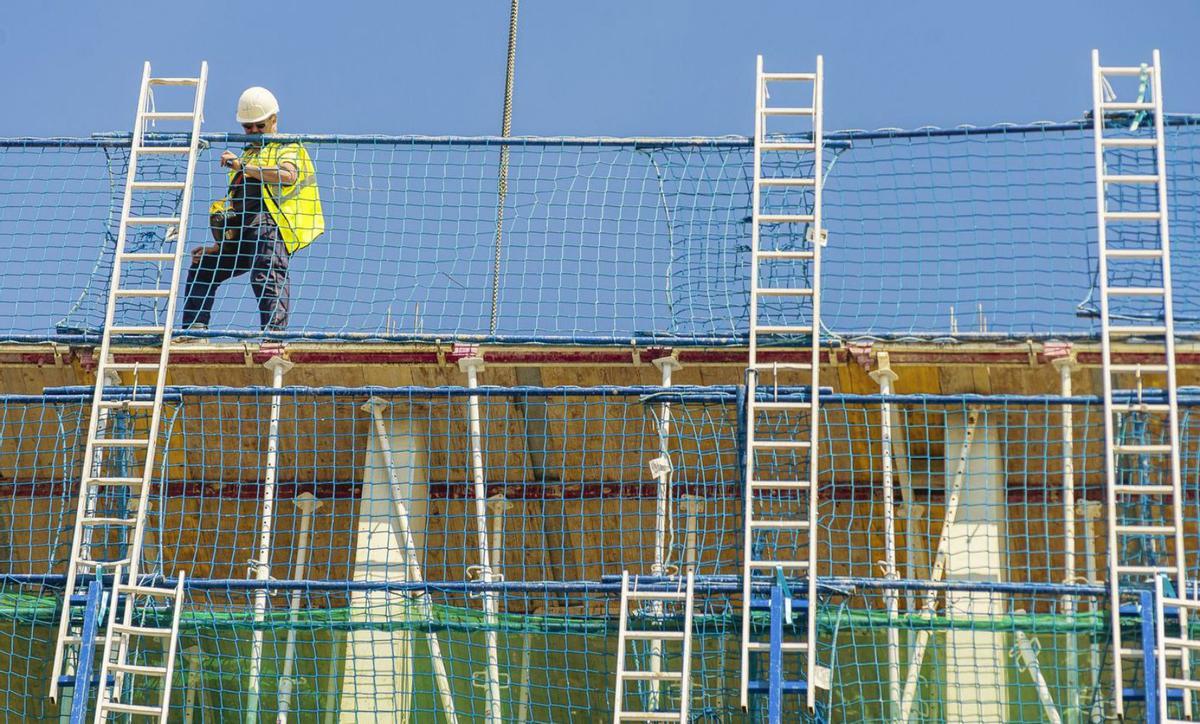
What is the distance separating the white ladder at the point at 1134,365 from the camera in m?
11.0

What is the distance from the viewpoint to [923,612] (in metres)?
12.0

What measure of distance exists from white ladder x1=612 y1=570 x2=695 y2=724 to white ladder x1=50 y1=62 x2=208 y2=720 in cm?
263

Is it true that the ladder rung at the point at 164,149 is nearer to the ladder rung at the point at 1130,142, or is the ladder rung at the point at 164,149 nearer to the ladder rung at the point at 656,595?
the ladder rung at the point at 656,595

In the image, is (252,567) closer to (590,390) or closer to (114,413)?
(114,413)

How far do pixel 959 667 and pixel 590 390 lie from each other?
2.89 m

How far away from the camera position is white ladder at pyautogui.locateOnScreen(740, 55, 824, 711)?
11.2 metres

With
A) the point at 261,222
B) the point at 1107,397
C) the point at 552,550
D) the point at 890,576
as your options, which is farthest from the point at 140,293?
the point at 1107,397

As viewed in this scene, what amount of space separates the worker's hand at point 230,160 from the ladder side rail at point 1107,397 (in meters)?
5.63

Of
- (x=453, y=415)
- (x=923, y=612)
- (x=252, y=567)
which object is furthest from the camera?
(x=453, y=415)

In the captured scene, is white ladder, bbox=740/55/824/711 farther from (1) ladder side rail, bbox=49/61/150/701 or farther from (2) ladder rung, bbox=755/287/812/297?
(1) ladder side rail, bbox=49/61/150/701

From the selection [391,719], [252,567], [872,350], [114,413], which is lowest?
[391,719]

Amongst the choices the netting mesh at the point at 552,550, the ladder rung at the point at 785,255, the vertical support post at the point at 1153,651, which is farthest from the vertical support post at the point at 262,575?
the vertical support post at the point at 1153,651

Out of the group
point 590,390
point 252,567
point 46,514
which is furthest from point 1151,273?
point 46,514

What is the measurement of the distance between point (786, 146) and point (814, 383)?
1.79m
